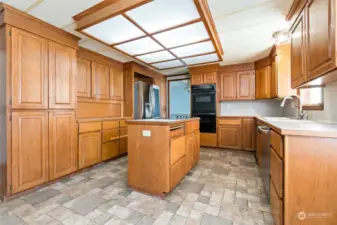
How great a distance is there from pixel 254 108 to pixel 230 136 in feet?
3.58

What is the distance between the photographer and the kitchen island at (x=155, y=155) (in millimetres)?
1899

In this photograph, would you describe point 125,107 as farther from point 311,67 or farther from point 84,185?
point 311,67

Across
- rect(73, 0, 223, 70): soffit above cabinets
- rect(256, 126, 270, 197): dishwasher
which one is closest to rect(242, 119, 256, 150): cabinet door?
rect(256, 126, 270, 197): dishwasher

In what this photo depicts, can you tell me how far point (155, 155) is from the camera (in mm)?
1943

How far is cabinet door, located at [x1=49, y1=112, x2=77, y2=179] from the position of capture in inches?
89.1

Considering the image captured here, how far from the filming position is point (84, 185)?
2.24 meters

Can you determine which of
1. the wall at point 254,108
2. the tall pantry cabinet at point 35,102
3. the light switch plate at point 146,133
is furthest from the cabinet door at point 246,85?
the tall pantry cabinet at point 35,102

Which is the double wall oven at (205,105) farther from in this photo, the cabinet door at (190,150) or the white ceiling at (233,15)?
the cabinet door at (190,150)

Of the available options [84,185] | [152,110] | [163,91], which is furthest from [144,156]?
[163,91]

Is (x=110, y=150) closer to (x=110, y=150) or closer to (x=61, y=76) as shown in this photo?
(x=110, y=150)

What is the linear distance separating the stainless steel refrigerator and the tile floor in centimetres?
191

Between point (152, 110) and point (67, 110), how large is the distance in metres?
2.36

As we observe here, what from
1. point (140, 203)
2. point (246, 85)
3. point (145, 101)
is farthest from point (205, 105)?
point (140, 203)

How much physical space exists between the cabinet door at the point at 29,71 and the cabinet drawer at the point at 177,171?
1.99 m
